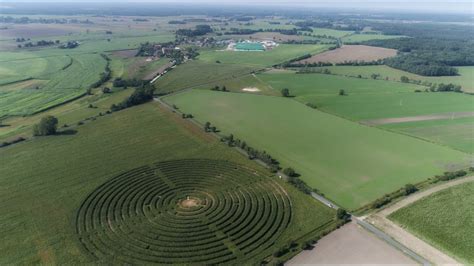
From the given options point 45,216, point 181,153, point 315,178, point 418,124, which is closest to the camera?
point 45,216

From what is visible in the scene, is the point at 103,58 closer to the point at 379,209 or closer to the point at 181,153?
the point at 181,153

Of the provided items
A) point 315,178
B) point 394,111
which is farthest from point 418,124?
point 315,178

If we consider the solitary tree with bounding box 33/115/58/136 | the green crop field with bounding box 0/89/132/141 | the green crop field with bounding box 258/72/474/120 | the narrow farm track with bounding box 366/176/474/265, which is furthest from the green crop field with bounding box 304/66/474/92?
the solitary tree with bounding box 33/115/58/136

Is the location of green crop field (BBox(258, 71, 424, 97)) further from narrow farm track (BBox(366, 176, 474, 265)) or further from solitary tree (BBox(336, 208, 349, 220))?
solitary tree (BBox(336, 208, 349, 220))

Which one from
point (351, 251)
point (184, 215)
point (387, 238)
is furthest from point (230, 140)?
point (387, 238)

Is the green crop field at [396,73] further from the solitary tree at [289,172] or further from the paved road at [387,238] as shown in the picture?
the paved road at [387,238]
